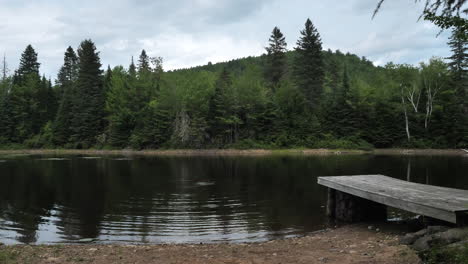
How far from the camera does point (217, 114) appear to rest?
196 ft

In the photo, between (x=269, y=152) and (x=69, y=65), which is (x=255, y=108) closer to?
(x=269, y=152)

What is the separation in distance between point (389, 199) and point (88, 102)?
68.4 meters

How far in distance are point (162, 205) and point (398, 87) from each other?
52225 millimetres

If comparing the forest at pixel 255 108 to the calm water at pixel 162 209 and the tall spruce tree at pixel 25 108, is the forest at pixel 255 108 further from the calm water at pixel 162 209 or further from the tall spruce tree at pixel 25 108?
the calm water at pixel 162 209

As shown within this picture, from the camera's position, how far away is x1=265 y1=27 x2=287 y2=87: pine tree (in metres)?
68.2

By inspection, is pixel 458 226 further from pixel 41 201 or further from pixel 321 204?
pixel 41 201

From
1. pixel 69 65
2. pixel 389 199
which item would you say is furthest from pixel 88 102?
pixel 389 199

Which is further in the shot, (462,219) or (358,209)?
(358,209)

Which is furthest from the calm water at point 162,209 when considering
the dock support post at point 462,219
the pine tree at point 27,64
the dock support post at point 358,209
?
the pine tree at point 27,64

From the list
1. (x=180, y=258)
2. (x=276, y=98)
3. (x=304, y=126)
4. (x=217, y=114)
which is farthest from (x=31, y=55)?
(x=180, y=258)

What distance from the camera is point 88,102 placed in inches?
2675

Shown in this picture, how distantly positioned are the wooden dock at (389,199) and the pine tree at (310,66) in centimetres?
5087

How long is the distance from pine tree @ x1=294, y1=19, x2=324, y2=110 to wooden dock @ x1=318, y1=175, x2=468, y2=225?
5087 cm

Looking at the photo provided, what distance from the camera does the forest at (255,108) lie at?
177 feet
